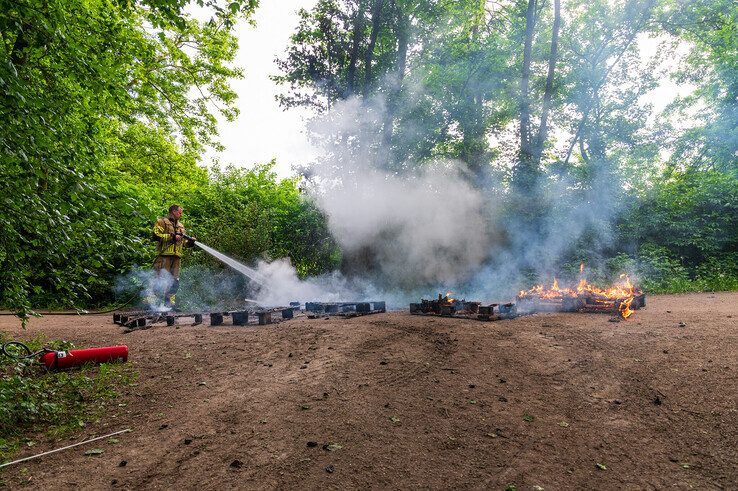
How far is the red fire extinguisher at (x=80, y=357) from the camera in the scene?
485 cm

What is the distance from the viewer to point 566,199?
47.8 ft

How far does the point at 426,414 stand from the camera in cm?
367

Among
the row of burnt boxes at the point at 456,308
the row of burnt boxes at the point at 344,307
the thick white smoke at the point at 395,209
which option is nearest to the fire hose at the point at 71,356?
the row of burnt boxes at the point at 344,307

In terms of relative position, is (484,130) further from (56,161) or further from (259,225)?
(56,161)

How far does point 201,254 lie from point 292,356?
8003 millimetres

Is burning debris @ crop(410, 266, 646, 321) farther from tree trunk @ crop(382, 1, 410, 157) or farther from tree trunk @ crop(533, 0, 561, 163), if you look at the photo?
tree trunk @ crop(382, 1, 410, 157)

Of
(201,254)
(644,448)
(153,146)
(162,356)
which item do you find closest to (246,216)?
(201,254)

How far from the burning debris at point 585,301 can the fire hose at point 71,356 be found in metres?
8.18

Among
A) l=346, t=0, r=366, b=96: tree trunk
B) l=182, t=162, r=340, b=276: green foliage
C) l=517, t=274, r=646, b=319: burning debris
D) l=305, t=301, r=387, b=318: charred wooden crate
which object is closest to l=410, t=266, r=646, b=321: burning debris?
l=517, t=274, r=646, b=319: burning debris

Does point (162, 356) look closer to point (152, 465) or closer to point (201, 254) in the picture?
point (152, 465)

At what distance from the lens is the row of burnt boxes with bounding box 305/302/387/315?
9.08 meters

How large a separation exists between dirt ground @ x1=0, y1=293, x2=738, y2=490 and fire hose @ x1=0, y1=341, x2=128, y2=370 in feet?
0.91

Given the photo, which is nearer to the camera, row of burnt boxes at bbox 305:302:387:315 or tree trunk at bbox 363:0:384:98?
row of burnt boxes at bbox 305:302:387:315

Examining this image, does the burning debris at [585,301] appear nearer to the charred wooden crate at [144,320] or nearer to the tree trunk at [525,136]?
the tree trunk at [525,136]
